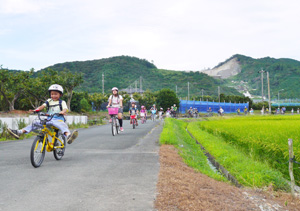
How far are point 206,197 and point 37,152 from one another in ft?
12.5

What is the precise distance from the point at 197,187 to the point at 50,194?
217 centimetres

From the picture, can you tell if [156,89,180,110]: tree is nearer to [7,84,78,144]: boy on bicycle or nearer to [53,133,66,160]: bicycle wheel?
[53,133,66,160]: bicycle wheel

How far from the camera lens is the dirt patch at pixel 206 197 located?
4172 millimetres

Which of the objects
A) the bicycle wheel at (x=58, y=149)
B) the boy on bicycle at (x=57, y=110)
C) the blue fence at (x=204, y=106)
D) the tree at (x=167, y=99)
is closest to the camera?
the boy on bicycle at (x=57, y=110)

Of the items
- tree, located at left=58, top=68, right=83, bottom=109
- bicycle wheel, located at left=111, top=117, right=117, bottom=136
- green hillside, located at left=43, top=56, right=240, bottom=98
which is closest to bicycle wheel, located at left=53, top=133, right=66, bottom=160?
bicycle wheel, located at left=111, top=117, right=117, bottom=136

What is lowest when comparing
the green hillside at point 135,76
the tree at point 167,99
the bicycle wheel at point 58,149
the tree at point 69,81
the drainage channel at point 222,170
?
the drainage channel at point 222,170

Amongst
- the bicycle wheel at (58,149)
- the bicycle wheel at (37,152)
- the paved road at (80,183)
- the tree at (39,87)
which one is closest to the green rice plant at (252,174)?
the paved road at (80,183)

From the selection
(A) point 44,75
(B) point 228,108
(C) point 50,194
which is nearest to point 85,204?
(C) point 50,194

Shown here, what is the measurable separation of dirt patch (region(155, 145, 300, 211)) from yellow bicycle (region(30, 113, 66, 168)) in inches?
101

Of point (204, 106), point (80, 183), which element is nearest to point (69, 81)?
point (204, 106)

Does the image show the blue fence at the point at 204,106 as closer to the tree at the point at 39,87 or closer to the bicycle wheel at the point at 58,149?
the tree at the point at 39,87

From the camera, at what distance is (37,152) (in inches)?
268

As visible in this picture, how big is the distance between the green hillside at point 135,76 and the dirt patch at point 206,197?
124 metres

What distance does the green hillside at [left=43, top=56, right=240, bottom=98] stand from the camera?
141250 millimetres
